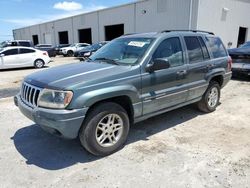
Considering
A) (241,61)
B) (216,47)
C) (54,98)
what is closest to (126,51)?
(54,98)

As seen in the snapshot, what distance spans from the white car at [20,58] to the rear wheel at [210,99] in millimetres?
12384

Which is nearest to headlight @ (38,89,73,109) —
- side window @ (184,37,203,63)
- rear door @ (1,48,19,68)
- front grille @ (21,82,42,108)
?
front grille @ (21,82,42,108)

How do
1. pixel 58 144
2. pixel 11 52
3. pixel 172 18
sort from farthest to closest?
pixel 172 18, pixel 11 52, pixel 58 144

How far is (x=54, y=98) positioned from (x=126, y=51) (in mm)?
1682

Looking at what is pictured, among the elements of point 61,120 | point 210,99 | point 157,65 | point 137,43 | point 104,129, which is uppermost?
point 137,43

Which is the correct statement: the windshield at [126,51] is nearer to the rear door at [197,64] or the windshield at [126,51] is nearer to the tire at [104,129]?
the tire at [104,129]

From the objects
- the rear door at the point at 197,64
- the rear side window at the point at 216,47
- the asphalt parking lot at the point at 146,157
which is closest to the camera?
the asphalt parking lot at the point at 146,157

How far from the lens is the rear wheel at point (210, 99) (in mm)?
5527

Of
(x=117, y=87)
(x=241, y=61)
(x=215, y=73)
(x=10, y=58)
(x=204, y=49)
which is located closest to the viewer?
(x=117, y=87)

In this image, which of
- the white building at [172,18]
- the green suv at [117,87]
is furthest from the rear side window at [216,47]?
the white building at [172,18]

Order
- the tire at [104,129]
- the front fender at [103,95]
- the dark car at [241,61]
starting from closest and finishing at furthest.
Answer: the front fender at [103,95] < the tire at [104,129] < the dark car at [241,61]

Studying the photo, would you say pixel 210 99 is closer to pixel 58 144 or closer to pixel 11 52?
pixel 58 144

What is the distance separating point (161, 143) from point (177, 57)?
5.32 feet

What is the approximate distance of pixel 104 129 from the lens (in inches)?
144
